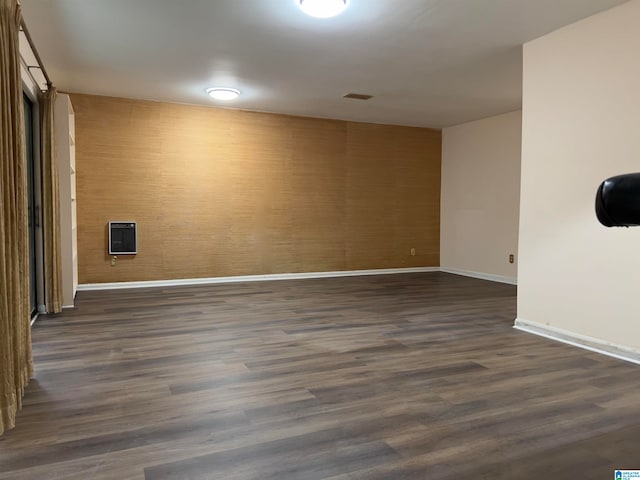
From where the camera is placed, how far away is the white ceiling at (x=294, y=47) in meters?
3.51

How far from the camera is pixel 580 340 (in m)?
3.73

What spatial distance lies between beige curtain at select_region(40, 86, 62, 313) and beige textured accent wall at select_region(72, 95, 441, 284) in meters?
1.56

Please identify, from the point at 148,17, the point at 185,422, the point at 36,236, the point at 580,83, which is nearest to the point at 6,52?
the point at 148,17

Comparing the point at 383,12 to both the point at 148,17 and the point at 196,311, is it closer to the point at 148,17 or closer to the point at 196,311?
the point at 148,17

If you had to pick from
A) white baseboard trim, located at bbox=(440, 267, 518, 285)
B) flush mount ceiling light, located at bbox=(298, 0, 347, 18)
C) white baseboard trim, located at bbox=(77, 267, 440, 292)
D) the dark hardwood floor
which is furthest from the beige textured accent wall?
flush mount ceiling light, located at bbox=(298, 0, 347, 18)

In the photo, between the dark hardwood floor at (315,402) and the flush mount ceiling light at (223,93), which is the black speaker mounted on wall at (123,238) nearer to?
the dark hardwood floor at (315,402)

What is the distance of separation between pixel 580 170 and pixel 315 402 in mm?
2872

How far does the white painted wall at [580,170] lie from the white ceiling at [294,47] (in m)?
0.25

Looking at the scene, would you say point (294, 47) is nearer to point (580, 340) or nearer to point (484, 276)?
point (580, 340)

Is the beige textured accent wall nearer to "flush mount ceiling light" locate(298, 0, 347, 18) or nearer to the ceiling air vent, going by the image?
the ceiling air vent

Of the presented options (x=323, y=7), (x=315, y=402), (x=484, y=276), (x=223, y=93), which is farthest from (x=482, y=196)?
(x=315, y=402)

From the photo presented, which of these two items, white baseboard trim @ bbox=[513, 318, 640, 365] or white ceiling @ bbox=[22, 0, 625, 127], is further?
white ceiling @ bbox=[22, 0, 625, 127]

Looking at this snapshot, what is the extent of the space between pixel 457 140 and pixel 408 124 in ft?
3.16

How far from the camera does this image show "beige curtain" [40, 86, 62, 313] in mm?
4711
